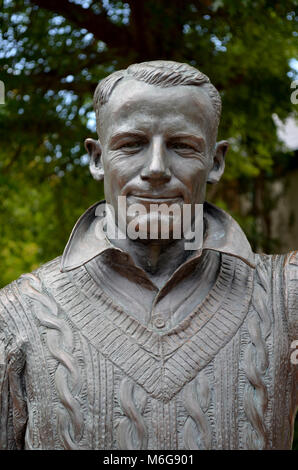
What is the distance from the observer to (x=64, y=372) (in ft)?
8.32

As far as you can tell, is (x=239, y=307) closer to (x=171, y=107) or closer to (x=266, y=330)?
(x=266, y=330)

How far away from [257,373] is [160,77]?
3.68ft

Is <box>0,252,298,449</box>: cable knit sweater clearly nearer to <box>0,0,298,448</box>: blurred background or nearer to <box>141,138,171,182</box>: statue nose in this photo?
<box>141,138,171,182</box>: statue nose

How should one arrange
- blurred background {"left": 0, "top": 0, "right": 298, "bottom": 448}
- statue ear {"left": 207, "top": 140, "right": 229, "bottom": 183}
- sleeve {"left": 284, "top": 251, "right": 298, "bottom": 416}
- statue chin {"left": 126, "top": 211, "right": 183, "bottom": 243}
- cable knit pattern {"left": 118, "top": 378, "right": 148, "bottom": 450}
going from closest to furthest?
cable knit pattern {"left": 118, "top": 378, "right": 148, "bottom": 450}, statue chin {"left": 126, "top": 211, "right": 183, "bottom": 243}, sleeve {"left": 284, "top": 251, "right": 298, "bottom": 416}, statue ear {"left": 207, "top": 140, "right": 229, "bottom": 183}, blurred background {"left": 0, "top": 0, "right": 298, "bottom": 448}

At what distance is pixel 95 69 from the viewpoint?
231 inches

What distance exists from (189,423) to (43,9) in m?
4.26

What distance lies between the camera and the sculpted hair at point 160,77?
258cm

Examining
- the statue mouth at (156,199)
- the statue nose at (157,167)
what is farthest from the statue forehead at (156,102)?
the statue mouth at (156,199)

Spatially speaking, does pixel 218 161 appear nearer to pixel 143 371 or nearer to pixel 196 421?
pixel 143 371

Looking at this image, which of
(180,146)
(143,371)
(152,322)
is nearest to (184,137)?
(180,146)

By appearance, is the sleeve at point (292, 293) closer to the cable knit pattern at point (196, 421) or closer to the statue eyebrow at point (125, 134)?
the cable knit pattern at point (196, 421)

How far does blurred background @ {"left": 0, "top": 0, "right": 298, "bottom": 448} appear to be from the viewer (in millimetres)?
5398

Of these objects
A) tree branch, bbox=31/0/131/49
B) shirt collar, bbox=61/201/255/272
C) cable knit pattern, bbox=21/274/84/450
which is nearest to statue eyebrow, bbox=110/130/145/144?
shirt collar, bbox=61/201/255/272

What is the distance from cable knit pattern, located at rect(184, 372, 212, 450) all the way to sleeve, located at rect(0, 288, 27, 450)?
61 cm
